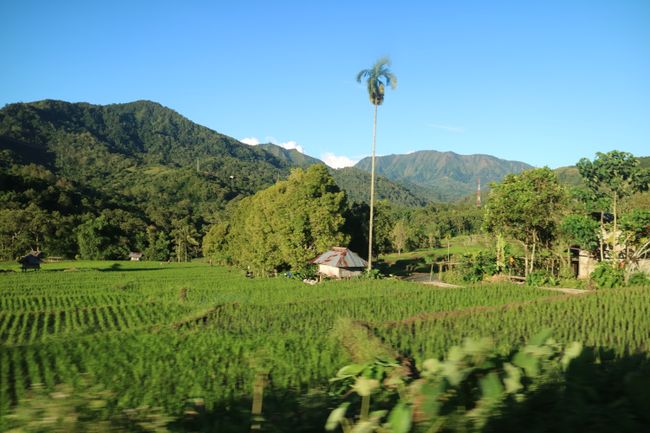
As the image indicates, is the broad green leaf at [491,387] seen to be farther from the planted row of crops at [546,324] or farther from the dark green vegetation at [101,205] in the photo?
the dark green vegetation at [101,205]

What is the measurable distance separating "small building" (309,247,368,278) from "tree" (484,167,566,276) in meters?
10.1

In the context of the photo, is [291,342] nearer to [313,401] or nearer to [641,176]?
[313,401]

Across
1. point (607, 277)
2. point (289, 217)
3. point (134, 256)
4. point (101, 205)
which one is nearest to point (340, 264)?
point (289, 217)

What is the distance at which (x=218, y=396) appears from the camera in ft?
21.6

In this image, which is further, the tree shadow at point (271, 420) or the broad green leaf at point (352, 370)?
the broad green leaf at point (352, 370)

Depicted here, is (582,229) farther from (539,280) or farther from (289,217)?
(289,217)

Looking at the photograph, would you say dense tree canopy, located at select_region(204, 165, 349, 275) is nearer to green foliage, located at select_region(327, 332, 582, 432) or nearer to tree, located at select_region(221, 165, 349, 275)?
tree, located at select_region(221, 165, 349, 275)

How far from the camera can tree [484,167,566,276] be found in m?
25.2

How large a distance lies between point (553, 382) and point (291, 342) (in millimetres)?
9164

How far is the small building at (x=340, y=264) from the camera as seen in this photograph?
3162cm

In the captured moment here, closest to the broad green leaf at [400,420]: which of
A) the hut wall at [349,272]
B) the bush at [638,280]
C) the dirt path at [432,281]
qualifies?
the dirt path at [432,281]

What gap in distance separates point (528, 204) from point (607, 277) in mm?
5762

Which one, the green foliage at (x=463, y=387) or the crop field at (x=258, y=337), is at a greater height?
the green foliage at (x=463, y=387)

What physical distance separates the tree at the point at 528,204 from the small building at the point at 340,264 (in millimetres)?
10050
